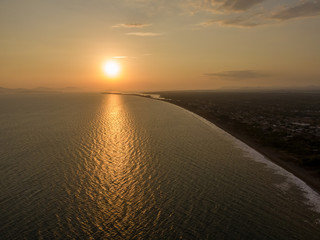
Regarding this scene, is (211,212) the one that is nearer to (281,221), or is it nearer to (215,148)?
(281,221)

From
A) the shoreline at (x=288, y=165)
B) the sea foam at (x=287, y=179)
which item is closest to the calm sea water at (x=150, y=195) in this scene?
the sea foam at (x=287, y=179)

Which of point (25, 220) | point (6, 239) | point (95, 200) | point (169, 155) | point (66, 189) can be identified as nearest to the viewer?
point (6, 239)

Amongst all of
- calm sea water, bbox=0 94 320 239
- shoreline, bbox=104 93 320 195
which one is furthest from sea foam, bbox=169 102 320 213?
shoreline, bbox=104 93 320 195

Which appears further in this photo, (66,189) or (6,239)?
(66,189)

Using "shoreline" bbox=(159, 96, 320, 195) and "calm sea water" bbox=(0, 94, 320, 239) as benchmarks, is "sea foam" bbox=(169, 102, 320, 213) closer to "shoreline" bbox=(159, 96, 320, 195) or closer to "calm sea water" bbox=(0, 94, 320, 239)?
"calm sea water" bbox=(0, 94, 320, 239)

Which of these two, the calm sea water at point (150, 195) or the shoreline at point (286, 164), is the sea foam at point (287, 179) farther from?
the shoreline at point (286, 164)

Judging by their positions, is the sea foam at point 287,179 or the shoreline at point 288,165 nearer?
the sea foam at point 287,179

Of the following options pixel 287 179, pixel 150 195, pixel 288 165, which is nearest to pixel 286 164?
pixel 288 165

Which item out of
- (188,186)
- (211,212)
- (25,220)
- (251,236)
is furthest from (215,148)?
(25,220)

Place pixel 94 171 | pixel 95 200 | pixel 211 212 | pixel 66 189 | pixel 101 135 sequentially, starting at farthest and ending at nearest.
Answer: pixel 101 135 < pixel 94 171 < pixel 66 189 < pixel 95 200 < pixel 211 212
